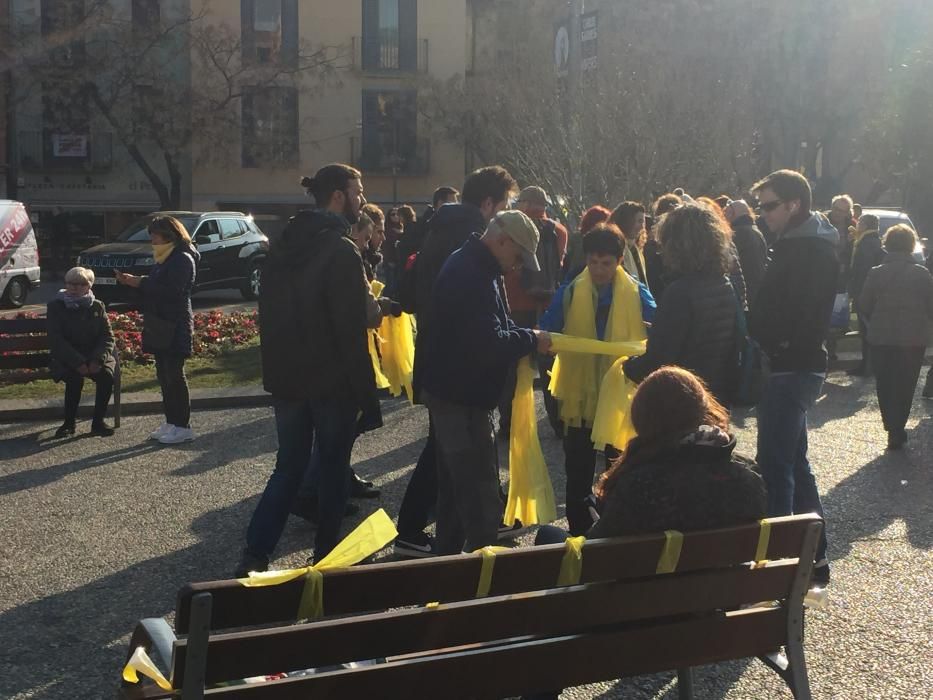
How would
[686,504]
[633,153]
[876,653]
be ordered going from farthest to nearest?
1. [633,153]
2. [876,653]
3. [686,504]

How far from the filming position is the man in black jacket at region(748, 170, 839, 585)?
5.37m

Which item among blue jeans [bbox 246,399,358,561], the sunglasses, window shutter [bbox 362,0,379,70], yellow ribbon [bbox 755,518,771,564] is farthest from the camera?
window shutter [bbox 362,0,379,70]

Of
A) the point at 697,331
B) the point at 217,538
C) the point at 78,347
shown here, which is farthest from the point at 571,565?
the point at 78,347

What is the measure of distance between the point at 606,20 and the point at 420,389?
3150cm

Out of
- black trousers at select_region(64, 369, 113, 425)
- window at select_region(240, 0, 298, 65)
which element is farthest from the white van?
window at select_region(240, 0, 298, 65)

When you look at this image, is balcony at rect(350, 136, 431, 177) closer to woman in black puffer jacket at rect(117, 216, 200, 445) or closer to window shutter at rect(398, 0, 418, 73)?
window shutter at rect(398, 0, 418, 73)

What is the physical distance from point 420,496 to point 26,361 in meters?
5.40

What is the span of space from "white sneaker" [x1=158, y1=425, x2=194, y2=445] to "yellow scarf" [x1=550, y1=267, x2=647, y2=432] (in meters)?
3.73

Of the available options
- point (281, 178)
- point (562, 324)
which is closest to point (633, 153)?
point (562, 324)

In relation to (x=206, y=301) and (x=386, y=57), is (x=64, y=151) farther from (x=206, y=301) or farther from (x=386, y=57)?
(x=206, y=301)

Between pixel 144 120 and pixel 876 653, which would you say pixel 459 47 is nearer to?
pixel 144 120

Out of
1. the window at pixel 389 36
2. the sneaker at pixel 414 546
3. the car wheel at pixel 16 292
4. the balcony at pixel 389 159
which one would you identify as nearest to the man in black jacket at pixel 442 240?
the sneaker at pixel 414 546

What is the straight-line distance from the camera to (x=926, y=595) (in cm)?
544

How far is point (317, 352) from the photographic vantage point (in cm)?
519
